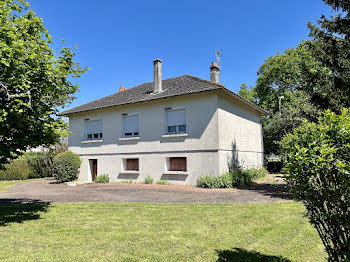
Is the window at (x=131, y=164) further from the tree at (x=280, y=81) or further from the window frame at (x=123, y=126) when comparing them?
the tree at (x=280, y=81)

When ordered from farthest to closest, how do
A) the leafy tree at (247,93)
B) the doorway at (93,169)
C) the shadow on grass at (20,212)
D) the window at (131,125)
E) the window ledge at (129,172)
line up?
the leafy tree at (247,93)
the doorway at (93,169)
the window at (131,125)
the window ledge at (129,172)
the shadow on grass at (20,212)

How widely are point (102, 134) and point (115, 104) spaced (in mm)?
3014

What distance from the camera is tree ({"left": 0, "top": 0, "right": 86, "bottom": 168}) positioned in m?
5.92

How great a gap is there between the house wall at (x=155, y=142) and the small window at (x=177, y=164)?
45cm

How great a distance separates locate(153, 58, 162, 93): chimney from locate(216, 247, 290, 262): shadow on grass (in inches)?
566

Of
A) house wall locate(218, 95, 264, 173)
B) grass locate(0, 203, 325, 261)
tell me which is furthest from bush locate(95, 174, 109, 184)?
grass locate(0, 203, 325, 261)

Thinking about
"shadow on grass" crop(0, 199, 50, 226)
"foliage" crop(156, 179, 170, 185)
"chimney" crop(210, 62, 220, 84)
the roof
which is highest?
"chimney" crop(210, 62, 220, 84)

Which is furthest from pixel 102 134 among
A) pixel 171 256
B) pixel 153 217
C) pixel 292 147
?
pixel 292 147

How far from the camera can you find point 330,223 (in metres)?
2.91

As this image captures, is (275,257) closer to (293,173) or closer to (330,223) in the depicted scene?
(330,223)

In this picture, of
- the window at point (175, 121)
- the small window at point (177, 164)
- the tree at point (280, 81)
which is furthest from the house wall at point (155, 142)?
the tree at point (280, 81)

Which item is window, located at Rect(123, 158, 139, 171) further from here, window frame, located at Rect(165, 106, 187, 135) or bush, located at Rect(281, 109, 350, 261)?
bush, located at Rect(281, 109, 350, 261)

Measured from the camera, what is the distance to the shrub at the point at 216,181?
1367 centimetres

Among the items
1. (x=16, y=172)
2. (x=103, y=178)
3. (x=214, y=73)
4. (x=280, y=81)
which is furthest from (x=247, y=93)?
(x=16, y=172)
